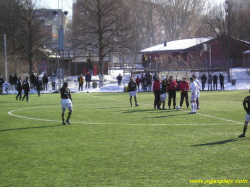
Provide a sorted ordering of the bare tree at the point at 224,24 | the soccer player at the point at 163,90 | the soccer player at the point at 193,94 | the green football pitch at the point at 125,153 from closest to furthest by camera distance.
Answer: the green football pitch at the point at 125,153, the soccer player at the point at 193,94, the soccer player at the point at 163,90, the bare tree at the point at 224,24

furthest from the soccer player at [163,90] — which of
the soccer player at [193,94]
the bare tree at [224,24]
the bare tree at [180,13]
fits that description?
the bare tree at [180,13]

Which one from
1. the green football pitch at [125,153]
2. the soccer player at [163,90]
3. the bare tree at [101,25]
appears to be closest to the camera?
the green football pitch at [125,153]

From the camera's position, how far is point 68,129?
15711 millimetres

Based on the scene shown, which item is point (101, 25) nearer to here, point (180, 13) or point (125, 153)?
point (180, 13)

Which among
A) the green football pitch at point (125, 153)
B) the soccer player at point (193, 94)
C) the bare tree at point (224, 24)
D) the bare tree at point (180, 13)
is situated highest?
the bare tree at point (180, 13)

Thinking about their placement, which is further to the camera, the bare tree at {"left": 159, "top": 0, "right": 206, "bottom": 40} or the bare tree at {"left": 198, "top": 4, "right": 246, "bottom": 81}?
the bare tree at {"left": 159, "top": 0, "right": 206, "bottom": 40}

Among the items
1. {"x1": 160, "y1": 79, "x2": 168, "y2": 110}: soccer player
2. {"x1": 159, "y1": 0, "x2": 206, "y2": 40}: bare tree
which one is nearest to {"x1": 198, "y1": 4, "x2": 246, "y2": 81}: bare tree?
{"x1": 160, "y1": 79, "x2": 168, "y2": 110}: soccer player

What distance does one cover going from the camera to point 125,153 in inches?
426

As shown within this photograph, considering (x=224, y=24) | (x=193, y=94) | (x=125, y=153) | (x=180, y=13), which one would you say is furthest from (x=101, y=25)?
(x=125, y=153)

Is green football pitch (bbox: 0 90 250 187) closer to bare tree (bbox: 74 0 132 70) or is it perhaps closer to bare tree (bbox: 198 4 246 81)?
bare tree (bbox: 198 4 246 81)

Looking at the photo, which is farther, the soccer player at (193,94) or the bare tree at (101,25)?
the bare tree at (101,25)

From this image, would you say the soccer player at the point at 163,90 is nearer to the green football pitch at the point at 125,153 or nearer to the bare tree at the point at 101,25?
the green football pitch at the point at 125,153

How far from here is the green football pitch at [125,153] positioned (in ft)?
26.9

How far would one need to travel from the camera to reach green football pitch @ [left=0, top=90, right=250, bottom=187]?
820 cm
